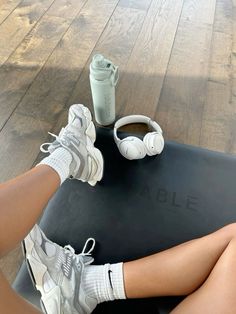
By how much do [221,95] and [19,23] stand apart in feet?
3.55

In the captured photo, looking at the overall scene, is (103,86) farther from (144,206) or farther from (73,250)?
(73,250)

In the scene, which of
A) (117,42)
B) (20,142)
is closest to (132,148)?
(20,142)

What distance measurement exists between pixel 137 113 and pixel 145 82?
19cm

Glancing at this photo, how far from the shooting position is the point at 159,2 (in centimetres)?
181

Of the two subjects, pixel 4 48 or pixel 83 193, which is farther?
pixel 4 48

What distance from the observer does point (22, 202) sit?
657 mm

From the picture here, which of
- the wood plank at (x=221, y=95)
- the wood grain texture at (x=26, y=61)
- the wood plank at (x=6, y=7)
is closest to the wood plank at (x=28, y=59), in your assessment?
the wood grain texture at (x=26, y=61)

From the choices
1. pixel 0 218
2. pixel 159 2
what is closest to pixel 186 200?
pixel 0 218

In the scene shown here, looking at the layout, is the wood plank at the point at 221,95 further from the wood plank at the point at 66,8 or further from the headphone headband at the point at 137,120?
the wood plank at the point at 66,8

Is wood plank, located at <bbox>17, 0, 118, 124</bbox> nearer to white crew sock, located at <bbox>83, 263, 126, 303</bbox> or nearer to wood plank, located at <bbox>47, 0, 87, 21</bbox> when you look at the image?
wood plank, located at <bbox>47, 0, 87, 21</bbox>

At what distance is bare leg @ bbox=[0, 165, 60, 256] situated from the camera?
0.61 m

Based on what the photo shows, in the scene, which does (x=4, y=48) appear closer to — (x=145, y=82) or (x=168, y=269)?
(x=145, y=82)

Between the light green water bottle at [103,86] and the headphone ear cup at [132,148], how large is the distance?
216 millimetres

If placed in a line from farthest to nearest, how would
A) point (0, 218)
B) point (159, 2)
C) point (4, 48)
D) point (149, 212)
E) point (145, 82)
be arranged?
1. point (159, 2)
2. point (4, 48)
3. point (145, 82)
4. point (149, 212)
5. point (0, 218)
